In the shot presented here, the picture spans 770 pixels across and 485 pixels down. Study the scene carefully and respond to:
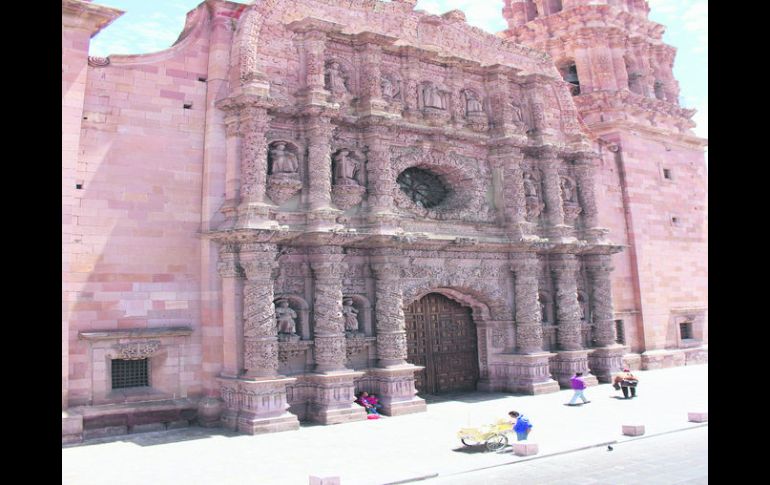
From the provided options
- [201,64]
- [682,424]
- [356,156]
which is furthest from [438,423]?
[201,64]

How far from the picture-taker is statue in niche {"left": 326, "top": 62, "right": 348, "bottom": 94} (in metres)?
19.8

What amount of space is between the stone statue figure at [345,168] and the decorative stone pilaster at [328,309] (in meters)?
2.17

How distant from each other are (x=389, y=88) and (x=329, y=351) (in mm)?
8455

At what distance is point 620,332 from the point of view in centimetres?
2642

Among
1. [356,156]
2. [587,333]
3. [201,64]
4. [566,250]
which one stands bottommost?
[587,333]

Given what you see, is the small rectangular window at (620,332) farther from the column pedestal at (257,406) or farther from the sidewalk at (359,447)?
the column pedestal at (257,406)

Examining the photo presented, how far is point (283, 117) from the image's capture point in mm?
18719

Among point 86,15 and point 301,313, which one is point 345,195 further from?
point 86,15

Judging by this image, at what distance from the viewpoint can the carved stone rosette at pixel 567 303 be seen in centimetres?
2319

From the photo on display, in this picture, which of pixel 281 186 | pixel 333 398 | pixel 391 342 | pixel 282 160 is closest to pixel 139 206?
pixel 281 186
